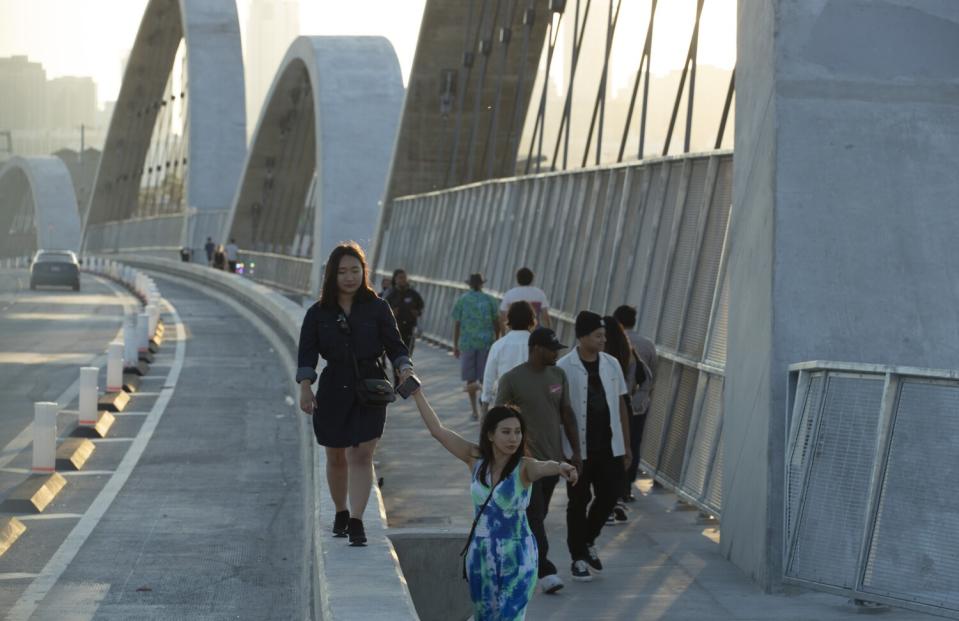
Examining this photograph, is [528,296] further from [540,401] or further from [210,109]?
[210,109]

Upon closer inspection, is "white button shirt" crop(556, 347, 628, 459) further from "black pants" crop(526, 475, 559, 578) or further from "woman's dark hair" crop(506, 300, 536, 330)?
"woman's dark hair" crop(506, 300, 536, 330)

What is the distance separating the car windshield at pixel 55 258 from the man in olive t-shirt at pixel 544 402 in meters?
48.7

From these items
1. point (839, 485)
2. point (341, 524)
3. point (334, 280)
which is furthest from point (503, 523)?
point (839, 485)

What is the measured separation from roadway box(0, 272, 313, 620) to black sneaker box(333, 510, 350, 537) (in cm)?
44

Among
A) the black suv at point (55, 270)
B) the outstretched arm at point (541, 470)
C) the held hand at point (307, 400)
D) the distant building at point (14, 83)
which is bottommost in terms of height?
the black suv at point (55, 270)

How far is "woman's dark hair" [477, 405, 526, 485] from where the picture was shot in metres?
7.41

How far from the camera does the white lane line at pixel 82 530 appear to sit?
10.2 meters

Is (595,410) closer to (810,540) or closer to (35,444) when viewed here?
(810,540)

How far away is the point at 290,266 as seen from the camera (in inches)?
2224

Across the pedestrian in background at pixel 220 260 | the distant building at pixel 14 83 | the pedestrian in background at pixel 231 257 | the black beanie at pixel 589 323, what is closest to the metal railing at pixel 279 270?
the pedestrian in background at pixel 231 257

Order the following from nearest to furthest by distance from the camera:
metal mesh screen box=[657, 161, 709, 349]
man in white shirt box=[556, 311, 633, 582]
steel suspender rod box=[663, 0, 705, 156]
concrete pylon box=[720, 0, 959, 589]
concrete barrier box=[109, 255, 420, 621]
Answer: concrete barrier box=[109, 255, 420, 621]
concrete pylon box=[720, 0, 959, 589]
man in white shirt box=[556, 311, 633, 582]
metal mesh screen box=[657, 161, 709, 349]
steel suspender rod box=[663, 0, 705, 156]

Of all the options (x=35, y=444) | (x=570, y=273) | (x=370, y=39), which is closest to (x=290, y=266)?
(x=370, y=39)

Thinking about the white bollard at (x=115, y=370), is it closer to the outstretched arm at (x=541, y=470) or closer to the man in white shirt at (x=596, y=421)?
the man in white shirt at (x=596, y=421)

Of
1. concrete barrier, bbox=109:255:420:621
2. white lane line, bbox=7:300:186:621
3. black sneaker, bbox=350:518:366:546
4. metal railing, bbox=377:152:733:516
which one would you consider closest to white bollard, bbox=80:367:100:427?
white lane line, bbox=7:300:186:621
